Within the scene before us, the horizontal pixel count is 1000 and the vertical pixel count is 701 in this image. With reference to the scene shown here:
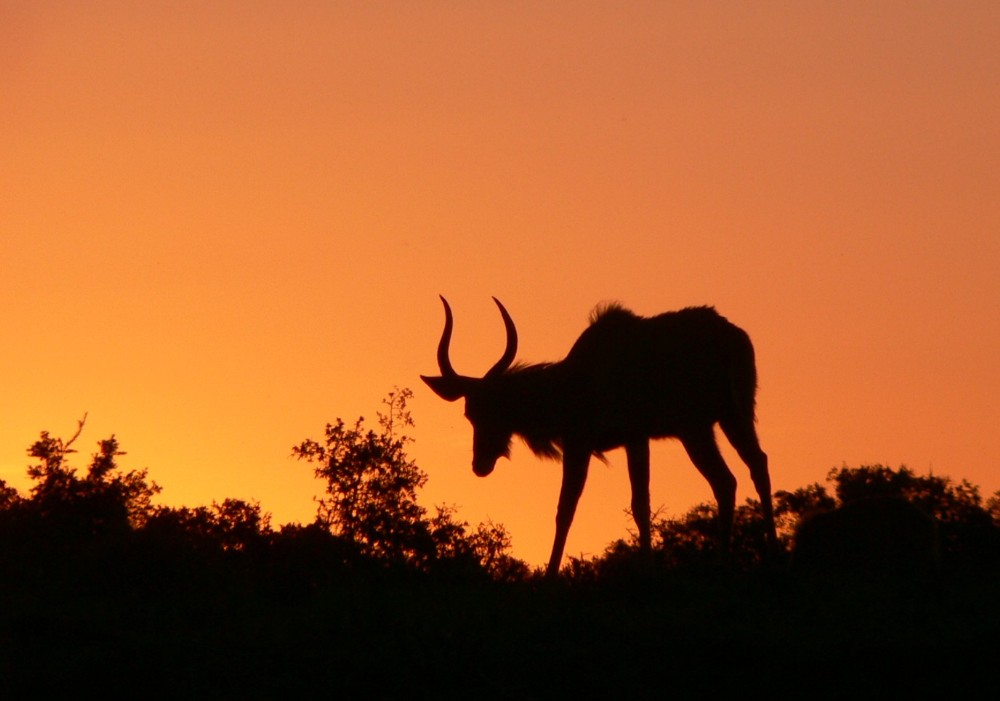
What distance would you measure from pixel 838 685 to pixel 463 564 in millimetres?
4221

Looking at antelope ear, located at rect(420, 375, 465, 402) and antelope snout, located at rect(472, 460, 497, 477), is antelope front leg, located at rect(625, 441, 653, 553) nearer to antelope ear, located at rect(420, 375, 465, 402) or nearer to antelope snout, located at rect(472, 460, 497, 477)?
antelope snout, located at rect(472, 460, 497, 477)

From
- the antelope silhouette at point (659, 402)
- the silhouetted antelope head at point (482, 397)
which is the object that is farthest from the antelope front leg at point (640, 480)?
the silhouetted antelope head at point (482, 397)

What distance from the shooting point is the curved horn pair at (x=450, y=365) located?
52.2ft

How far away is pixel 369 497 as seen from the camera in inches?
639

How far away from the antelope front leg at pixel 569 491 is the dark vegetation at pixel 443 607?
515 millimetres

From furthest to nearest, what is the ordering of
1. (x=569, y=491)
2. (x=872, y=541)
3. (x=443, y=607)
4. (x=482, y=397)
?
1. (x=482, y=397)
2. (x=569, y=491)
3. (x=872, y=541)
4. (x=443, y=607)

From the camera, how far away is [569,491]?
14594 mm

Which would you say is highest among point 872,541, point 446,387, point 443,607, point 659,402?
point 446,387

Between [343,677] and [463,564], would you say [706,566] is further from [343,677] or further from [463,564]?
[343,677]

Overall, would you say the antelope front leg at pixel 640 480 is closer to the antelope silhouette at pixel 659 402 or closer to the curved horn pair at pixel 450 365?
the antelope silhouette at pixel 659 402

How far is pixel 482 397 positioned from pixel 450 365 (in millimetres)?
484

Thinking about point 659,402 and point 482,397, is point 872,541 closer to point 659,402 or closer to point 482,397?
point 659,402

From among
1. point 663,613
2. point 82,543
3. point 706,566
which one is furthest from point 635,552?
point 82,543

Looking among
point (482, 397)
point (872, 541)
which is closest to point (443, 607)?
point (872, 541)
